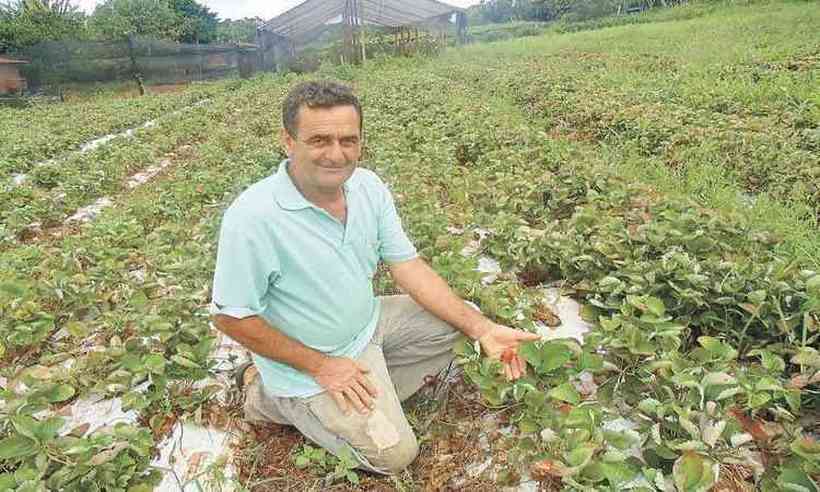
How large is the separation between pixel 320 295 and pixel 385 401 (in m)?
0.44

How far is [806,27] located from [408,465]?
14.4m

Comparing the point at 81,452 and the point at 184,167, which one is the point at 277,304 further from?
the point at 184,167

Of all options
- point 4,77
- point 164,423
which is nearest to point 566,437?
point 164,423

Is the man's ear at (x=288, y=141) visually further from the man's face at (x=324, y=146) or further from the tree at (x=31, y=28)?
the tree at (x=31, y=28)

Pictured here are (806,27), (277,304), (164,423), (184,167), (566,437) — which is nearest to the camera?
(566,437)

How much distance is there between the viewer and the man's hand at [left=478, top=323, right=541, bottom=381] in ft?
6.22

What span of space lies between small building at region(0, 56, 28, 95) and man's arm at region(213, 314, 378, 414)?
20116 mm

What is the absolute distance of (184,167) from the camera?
6387 millimetres

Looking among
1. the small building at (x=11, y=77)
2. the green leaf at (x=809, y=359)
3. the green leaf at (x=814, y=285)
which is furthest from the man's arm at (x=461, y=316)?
the small building at (x=11, y=77)

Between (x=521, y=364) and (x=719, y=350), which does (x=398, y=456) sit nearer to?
(x=521, y=364)

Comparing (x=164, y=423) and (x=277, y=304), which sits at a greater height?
(x=277, y=304)

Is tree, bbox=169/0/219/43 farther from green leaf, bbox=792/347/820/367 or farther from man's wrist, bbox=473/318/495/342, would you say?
green leaf, bbox=792/347/820/367

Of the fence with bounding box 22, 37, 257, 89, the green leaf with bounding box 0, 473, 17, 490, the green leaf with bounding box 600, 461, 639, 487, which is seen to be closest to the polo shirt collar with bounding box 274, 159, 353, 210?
the green leaf with bounding box 0, 473, 17, 490

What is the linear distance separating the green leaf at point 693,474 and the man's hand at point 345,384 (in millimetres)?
969
